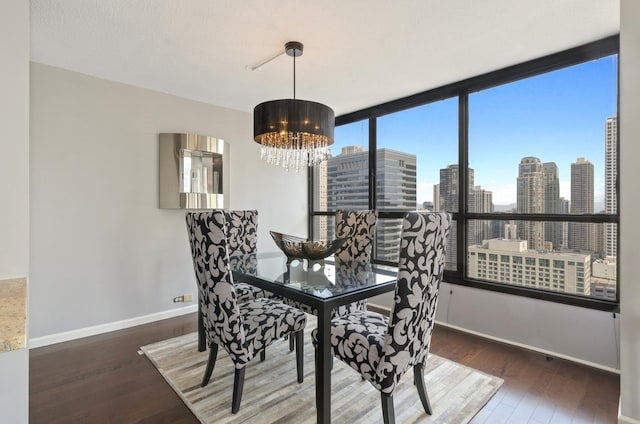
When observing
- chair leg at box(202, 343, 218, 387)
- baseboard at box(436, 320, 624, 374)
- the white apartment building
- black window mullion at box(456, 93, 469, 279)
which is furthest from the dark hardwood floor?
black window mullion at box(456, 93, 469, 279)

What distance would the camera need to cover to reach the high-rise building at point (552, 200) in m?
2.66

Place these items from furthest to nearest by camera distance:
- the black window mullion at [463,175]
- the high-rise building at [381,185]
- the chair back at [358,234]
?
the high-rise building at [381,185]
the black window mullion at [463,175]
the chair back at [358,234]

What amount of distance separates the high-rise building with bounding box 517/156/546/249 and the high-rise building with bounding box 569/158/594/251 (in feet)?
0.68

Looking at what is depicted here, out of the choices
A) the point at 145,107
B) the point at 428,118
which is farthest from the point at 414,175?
the point at 145,107

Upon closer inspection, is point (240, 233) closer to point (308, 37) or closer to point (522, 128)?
point (308, 37)

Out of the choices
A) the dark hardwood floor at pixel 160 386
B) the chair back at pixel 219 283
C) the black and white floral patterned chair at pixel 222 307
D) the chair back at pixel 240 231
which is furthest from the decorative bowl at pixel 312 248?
the dark hardwood floor at pixel 160 386

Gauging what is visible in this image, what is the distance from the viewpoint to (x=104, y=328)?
308 cm

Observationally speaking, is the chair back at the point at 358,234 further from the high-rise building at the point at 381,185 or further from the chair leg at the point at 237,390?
the chair leg at the point at 237,390

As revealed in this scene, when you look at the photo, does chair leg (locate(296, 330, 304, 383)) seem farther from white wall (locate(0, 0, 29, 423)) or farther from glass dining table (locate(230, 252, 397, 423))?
white wall (locate(0, 0, 29, 423))

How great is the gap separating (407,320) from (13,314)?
152 centimetres

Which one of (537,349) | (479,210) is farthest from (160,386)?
(479,210)

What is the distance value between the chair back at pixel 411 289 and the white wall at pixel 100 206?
2786 mm

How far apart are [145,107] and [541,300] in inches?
165

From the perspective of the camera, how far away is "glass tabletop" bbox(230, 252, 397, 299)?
1.89m
